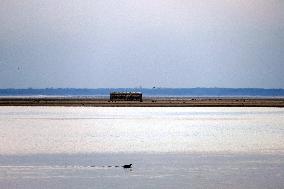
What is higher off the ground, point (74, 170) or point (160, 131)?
point (160, 131)

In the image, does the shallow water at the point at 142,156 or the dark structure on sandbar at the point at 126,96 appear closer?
the shallow water at the point at 142,156

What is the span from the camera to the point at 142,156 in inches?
1532

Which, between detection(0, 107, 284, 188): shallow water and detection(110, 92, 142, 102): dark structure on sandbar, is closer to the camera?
detection(0, 107, 284, 188): shallow water

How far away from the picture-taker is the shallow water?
29016mm

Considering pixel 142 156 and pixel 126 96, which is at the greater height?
pixel 126 96

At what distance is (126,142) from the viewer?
48.7 m

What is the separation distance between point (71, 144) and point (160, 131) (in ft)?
46.9

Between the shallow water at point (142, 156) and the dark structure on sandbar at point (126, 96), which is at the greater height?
the dark structure on sandbar at point (126, 96)

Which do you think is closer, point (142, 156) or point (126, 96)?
point (142, 156)

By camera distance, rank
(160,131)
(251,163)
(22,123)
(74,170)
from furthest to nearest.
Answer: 1. (22,123)
2. (160,131)
3. (251,163)
4. (74,170)

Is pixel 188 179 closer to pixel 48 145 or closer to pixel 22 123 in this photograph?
pixel 48 145

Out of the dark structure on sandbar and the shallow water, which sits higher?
the dark structure on sandbar

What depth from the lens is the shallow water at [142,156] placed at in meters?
29.0

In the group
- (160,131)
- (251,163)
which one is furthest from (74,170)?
(160,131)
